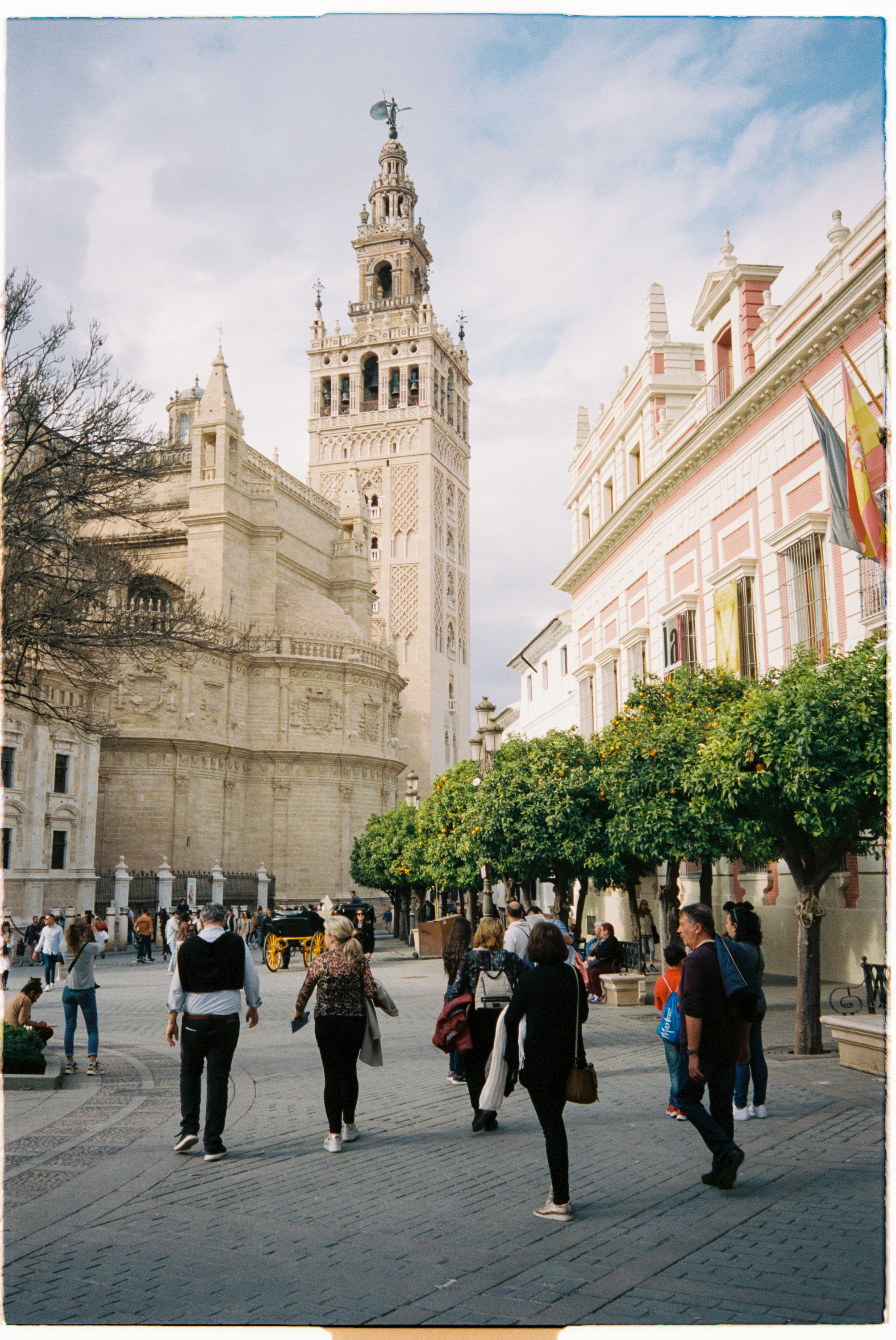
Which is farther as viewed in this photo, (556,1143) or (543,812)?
(543,812)

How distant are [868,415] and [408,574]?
200ft

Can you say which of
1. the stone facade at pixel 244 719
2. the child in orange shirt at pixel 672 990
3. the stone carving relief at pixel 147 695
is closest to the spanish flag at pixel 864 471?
the child in orange shirt at pixel 672 990

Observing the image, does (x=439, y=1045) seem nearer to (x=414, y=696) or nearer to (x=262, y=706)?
(x=262, y=706)

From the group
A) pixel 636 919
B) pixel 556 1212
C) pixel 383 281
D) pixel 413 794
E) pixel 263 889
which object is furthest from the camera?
pixel 383 281

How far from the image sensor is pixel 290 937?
2761 centimetres

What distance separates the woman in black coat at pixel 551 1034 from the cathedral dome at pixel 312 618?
44.9 metres

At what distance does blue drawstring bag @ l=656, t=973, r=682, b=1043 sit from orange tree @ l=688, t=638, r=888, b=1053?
3.56 m

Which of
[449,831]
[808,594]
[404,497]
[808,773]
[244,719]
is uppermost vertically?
[404,497]

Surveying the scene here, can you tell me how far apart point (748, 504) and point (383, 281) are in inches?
2824

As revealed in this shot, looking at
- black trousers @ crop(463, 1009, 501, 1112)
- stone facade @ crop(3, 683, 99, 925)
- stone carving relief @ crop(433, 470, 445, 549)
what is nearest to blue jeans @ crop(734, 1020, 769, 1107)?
black trousers @ crop(463, 1009, 501, 1112)

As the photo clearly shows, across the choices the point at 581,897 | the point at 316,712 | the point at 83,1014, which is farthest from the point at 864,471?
the point at 316,712

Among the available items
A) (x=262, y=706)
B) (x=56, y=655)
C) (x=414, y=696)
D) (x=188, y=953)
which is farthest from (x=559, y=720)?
(x=414, y=696)

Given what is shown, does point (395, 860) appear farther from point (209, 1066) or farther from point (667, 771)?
point (209, 1066)

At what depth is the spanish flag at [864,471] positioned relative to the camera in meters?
11.2
